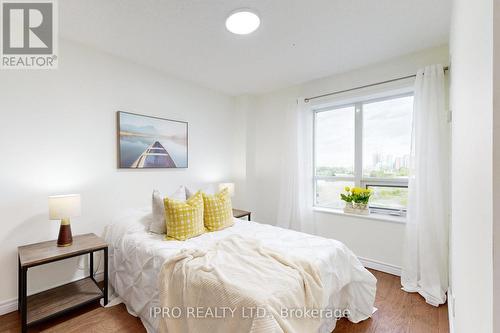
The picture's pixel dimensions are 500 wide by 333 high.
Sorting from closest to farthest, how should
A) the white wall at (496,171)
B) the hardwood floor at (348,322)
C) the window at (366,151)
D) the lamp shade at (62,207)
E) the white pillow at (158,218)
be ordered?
the white wall at (496,171) → the hardwood floor at (348,322) → the lamp shade at (62,207) → the white pillow at (158,218) → the window at (366,151)

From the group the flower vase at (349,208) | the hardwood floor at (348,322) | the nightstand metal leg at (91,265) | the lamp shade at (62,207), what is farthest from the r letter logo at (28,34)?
the flower vase at (349,208)

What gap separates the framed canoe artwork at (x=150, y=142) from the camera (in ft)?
8.68

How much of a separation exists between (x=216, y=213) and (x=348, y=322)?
5.01 ft

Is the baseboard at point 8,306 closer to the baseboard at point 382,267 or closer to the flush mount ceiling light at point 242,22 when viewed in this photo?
the flush mount ceiling light at point 242,22

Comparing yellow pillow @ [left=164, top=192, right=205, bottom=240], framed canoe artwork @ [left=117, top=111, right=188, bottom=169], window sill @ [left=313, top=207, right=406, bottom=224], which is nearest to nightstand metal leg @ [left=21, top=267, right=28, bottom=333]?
yellow pillow @ [left=164, top=192, right=205, bottom=240]

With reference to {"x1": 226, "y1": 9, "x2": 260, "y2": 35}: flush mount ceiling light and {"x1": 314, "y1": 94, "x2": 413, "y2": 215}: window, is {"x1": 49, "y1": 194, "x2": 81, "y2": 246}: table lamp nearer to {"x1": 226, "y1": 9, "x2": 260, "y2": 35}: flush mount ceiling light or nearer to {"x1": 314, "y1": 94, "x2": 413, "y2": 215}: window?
{"x1": 226, "y1": 9, "x2": 260, "y2": 35}: flush mount ceiling light

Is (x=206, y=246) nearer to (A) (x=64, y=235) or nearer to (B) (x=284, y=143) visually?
(A) (x=64, y=235)

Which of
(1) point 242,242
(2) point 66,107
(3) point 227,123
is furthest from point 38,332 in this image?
(3) point 227,123

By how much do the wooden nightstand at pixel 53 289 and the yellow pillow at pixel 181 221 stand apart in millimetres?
621

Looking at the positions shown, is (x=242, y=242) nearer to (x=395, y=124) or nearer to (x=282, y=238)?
(x=282, y=238)

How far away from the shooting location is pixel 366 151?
3059 millimetres

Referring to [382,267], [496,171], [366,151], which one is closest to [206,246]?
[496,171]

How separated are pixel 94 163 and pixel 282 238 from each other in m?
2.13

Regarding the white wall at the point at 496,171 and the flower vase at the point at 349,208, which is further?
the flower vase at the point at 349,208
